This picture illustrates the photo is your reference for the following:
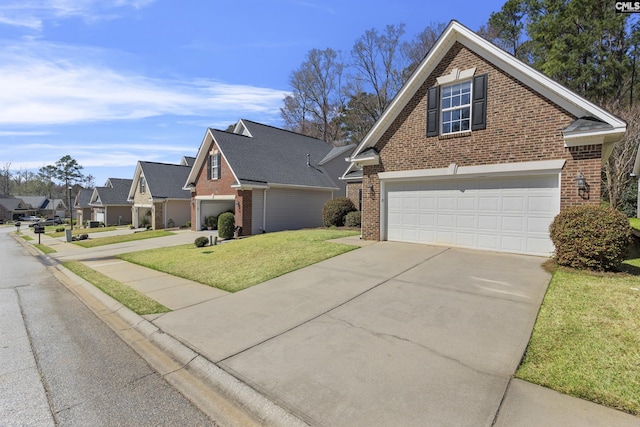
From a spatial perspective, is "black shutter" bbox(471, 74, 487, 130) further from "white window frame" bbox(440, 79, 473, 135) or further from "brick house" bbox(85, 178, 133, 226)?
"brick house" bbox(85, 178, 133, 226)

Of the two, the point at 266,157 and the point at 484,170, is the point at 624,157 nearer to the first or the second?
the point at 484,170

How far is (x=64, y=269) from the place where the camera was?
12312mm

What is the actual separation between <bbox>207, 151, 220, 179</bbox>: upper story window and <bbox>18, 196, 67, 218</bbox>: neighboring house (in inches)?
3530

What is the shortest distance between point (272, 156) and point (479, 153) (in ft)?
50.1

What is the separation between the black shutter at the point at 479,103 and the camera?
9.91 metres

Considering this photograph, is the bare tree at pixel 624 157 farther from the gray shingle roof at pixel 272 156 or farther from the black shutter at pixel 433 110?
the gray shingle roof at pixel 272 156

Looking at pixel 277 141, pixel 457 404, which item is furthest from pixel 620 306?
pixel 277 141

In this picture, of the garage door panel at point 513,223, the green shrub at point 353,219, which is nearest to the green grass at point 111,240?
the green shrub at point 353,219

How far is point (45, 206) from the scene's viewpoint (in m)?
92.6

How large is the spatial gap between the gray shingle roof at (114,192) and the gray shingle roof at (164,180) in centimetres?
1316

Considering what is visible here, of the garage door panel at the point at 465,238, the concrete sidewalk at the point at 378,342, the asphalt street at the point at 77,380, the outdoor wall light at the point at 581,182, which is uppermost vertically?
the outdoor wall light at the point at 581,182

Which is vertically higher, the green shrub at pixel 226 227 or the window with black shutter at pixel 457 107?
the window with black shutter at pixel 457 107

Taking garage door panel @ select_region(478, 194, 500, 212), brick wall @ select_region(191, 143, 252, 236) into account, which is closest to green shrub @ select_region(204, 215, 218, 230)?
brick wall @ select_region(191, 143, 252, 236)

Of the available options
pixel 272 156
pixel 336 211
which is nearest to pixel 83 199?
pixel 272 156
